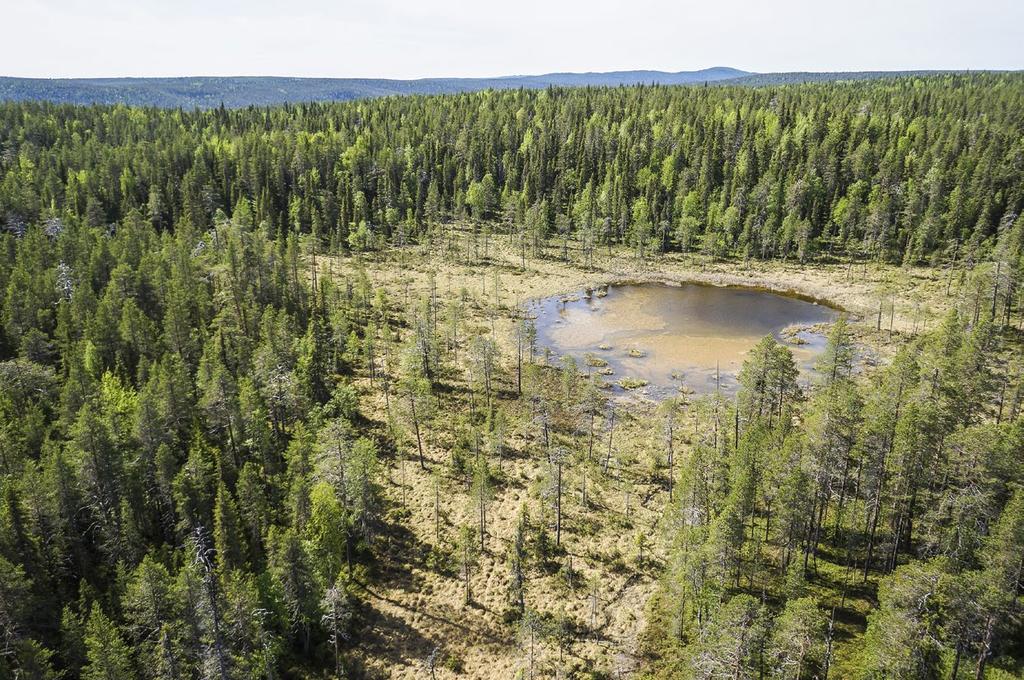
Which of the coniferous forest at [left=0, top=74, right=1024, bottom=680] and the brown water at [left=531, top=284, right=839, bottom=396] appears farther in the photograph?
the brown water at [left=531, top=284, right=839, bottom=396]

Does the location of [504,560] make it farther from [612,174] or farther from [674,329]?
[612,174]

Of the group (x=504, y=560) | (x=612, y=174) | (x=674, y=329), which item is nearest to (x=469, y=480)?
(x=504, y=560)

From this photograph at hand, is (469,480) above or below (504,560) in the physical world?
above

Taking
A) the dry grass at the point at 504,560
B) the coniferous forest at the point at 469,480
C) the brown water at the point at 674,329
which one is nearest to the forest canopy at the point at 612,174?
the coniferous forest at the point at 469,480

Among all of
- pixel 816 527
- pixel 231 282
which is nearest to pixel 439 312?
pixel 231 282

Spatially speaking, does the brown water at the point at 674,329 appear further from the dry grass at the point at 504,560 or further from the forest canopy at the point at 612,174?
the forest canopy at the point at 612,174

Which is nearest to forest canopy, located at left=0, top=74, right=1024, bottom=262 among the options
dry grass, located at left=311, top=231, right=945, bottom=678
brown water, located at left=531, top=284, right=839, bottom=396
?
brown water, located at left=531, top=284, right=839, bottom=396

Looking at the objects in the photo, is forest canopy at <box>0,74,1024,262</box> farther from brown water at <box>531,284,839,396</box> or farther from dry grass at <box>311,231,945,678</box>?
dry grass at <box>311,231,945,678</box>
